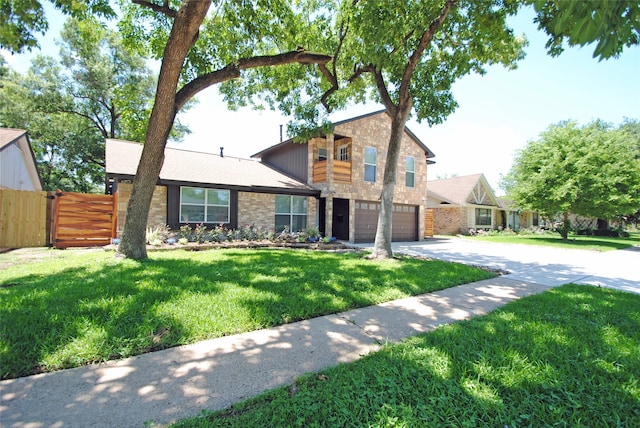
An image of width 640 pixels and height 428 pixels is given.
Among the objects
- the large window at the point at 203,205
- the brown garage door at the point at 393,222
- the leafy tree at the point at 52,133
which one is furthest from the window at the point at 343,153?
the leafy tree at the point at 52,133

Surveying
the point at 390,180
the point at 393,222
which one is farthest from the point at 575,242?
the point at 390,180

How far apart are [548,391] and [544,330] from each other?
1521 mm

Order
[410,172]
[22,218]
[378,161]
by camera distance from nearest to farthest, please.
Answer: [22,218] → [378,161] → [410,172]

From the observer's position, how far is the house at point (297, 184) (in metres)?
12.0

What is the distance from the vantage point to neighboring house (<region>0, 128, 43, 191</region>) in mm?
12125

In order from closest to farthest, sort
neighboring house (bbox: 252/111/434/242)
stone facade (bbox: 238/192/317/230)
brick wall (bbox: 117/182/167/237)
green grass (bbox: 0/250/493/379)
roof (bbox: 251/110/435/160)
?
green grass (bbox: 0/250/493/379) < brick wall (bbox: 117/182/167/237) < stone facade (bbox: 238/192/317/230) < neighboring house (bbox: 252/111/434/242) < roof (bbox: 251/110/435/160)

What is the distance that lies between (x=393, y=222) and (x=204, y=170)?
1102 centimetres

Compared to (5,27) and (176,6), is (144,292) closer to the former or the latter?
(5,27)

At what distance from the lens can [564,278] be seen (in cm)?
752

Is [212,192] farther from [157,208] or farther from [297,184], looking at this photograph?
[297,184]

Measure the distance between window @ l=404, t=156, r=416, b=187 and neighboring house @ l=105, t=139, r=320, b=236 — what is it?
Answer: 6485 mm

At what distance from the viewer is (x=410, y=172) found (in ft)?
59.7

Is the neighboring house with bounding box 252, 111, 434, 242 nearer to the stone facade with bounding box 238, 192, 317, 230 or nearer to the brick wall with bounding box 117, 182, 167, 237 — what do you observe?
the stone facade with bounding box 238, 192, 317, 230

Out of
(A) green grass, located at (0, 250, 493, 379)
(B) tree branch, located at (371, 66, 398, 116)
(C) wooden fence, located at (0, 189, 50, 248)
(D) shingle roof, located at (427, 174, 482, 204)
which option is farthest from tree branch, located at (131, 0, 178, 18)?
(D) shingle roof, located at (427, 174, 482, 204)
